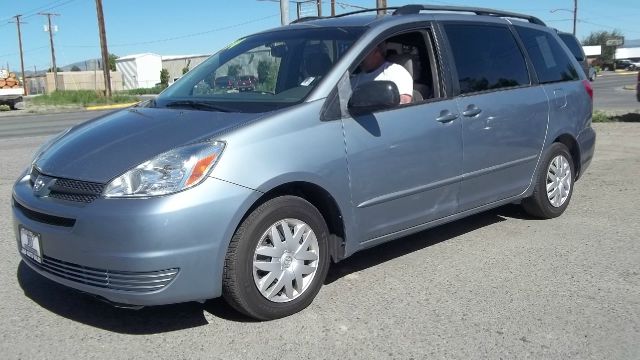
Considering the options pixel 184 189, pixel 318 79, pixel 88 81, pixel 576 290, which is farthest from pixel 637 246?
pixel 88 81

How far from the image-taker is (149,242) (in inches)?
121

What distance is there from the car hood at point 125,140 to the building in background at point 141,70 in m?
71.8

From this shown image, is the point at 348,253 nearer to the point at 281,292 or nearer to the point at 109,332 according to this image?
the point at 281,292

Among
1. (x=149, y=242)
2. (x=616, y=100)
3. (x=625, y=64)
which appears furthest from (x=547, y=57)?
(x=625, y=64)

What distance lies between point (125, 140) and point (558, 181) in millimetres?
4014

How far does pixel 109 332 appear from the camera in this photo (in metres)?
3.45

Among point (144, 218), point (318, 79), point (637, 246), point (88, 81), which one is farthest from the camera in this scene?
point (88, 81)

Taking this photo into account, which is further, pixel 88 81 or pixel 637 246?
pixel 88 81

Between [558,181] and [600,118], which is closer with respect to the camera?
[558,181]

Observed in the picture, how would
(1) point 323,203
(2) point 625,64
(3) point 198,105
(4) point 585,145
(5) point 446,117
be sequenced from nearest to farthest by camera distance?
(1) point 323,203 → (3) point 198,105 → (5) point 446,117 → (4) point 585,145 → (2) point 625,64

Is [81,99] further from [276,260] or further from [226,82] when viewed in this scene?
[276,260]

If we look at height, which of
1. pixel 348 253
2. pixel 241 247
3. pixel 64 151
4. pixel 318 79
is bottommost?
pixel 348 253

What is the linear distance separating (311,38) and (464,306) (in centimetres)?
213

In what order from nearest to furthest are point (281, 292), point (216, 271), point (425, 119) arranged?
point (216, 271) < point (281, 292) < point (425, 119)
